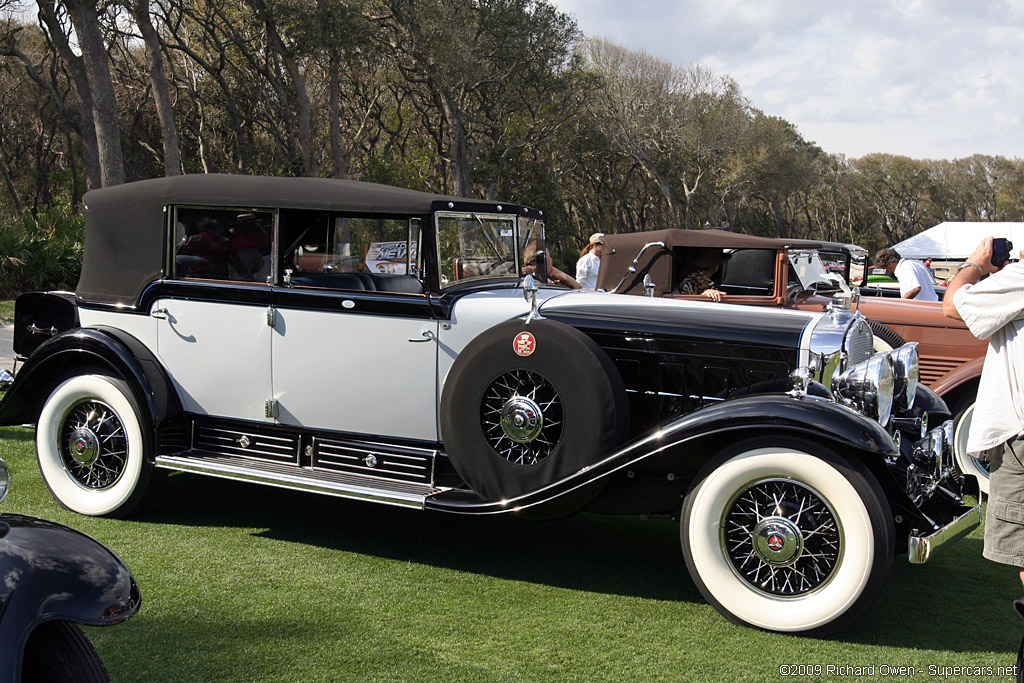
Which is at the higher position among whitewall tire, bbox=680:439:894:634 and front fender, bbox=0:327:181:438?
front fender, bbox=0:327:181:438

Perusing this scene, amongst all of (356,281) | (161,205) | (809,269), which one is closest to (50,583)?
(356,281)

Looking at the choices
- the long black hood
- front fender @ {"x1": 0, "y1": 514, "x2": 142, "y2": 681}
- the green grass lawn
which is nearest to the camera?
the long black hood

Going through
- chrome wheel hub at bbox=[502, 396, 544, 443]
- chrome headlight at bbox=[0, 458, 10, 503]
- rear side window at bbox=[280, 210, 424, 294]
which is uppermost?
rear side window at bbox=[280, 210, 424, 294]

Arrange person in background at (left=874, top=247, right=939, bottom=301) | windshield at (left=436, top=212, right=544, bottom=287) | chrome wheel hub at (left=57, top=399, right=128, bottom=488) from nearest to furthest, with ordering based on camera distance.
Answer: windshield at (left=436, top=212, right=544, bottom=287) → chrome wheel hub at (left=57, top=399, right=128, bottom=488) → person in background at (left=874, top=247, right=939, bottom=301)

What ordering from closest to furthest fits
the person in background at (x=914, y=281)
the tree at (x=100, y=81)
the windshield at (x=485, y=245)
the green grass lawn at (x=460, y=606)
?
the green grass lawn at (x=460, y=606)
the windshield at (x=485, y=245)
the person in background at (x=914, y=281)
the tree at (x=100, y=81)

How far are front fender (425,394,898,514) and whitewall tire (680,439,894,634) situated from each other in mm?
110

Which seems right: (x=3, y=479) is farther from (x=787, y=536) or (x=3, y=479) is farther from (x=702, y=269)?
(x=702, y=269)

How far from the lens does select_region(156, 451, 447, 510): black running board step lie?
4319 millimetres

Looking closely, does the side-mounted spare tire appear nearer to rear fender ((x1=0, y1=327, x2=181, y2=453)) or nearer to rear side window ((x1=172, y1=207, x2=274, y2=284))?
rear side window ((x1=172, y1=207, x2=274, y2=284))

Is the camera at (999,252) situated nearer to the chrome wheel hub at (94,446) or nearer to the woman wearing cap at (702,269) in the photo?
the woman wearing cap at (702,269)

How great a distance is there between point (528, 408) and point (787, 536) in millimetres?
1278

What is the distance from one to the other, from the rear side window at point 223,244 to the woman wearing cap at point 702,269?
4.40 metres

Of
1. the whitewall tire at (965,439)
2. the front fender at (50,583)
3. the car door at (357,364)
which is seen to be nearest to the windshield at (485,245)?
the car door at (357,364)

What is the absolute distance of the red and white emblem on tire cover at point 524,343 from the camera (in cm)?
410
